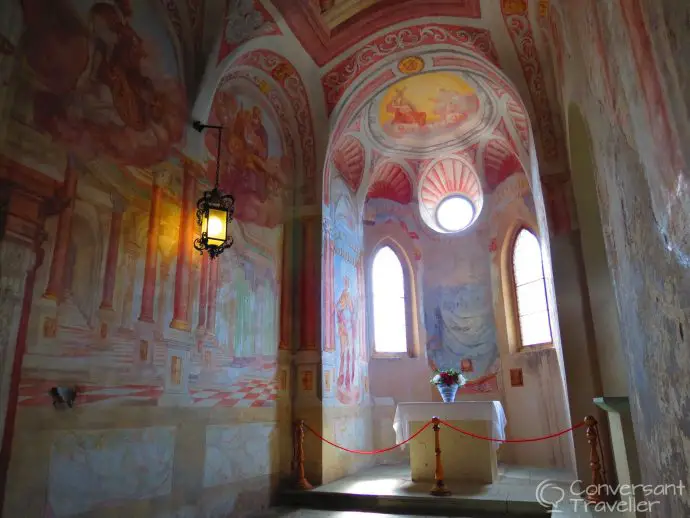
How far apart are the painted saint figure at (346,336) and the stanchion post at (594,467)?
4380 millimetres

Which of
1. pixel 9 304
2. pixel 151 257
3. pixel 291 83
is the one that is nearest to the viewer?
pixel 9 304

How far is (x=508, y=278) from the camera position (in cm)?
1177

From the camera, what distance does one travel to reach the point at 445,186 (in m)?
13.1

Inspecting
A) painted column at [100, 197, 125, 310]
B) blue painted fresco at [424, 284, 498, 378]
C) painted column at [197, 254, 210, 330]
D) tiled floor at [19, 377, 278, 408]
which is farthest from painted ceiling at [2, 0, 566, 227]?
blue painted fresco at [424, 284, 498, 378]

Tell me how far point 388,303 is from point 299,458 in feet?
18.1

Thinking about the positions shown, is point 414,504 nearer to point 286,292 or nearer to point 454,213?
point 286,292

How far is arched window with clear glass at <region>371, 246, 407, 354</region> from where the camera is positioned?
12.2m

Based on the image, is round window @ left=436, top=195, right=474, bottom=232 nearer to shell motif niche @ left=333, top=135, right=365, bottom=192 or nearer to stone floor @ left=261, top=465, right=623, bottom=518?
shell motif niche @ left=333, top=135, right=365, bottom=192

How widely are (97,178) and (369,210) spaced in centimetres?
826

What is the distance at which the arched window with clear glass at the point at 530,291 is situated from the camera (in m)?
11.1

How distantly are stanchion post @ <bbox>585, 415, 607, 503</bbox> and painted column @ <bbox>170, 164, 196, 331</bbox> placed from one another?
5.37 metres

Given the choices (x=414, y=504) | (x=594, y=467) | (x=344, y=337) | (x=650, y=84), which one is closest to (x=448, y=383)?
(x=344, y=337)

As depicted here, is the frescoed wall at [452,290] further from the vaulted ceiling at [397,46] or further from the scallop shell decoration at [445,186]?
the vaulted ceiling at [397,46]

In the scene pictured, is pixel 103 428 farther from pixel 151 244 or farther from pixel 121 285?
pixel 151 244
